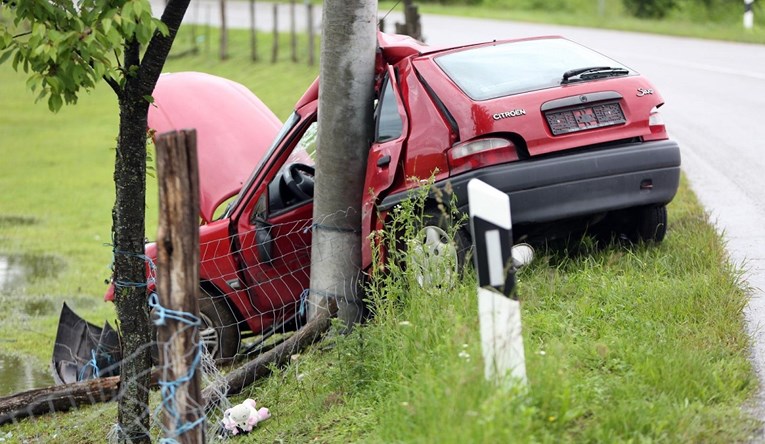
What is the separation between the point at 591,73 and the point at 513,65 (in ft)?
1.63

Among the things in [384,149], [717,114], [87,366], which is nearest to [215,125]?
[384,149]

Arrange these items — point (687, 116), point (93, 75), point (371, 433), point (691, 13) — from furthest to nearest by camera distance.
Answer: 1. point (691, 13)
2. point (687, 116)
3. point (93, 75)
4. point (371, 433)

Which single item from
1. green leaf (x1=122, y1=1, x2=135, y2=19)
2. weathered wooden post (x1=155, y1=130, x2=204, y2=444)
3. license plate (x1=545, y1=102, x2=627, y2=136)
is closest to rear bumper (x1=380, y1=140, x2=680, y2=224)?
license plate (x1=545, y1=102, x2=627, y2=136)

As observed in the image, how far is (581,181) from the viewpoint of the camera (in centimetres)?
639

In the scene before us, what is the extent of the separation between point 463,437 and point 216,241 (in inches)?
159

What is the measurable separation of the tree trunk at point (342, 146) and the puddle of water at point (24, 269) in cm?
510

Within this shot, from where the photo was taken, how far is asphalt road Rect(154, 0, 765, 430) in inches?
292

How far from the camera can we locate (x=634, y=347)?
5.19m

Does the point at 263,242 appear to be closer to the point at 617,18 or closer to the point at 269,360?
the point at 269,360

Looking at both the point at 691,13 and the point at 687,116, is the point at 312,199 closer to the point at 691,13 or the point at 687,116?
the point at 687,116

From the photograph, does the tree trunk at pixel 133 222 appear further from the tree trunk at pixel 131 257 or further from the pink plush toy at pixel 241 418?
the pink plush toy at pixel 241 418

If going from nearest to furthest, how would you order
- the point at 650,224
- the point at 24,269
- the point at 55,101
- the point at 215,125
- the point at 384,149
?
1. the point at 55,101
2. the point at 384,149
3. the point at 650,224
4. the point at 215,125
5. the point at 24,269

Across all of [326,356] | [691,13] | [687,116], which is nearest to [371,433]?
[326,356]

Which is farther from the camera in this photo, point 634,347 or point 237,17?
point 237,17
